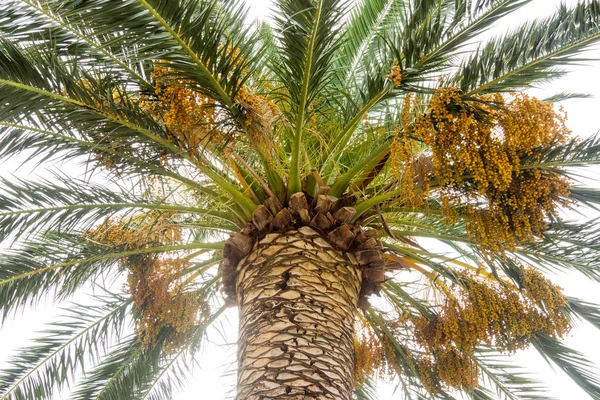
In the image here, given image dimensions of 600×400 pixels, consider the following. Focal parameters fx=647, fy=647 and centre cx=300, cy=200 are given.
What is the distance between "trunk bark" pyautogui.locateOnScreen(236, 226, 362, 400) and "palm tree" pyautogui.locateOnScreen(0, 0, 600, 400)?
0.02m

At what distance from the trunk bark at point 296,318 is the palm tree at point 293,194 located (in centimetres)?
2

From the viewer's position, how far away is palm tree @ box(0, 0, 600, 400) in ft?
13.4

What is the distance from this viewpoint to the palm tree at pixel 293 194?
4.07 m

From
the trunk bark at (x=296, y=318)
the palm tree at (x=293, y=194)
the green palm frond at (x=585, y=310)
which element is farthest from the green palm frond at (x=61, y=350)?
the green palm frond at (x=585, y=310)

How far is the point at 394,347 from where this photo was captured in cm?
612

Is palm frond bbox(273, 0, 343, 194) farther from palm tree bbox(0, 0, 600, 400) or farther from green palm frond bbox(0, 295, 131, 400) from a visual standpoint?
green palm frond bbox(0, 295, 131, 400)

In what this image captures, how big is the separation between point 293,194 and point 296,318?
1.01 m

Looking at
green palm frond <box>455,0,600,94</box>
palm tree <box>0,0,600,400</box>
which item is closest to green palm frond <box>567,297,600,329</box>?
palm tree <box>0,0,600,400</box>

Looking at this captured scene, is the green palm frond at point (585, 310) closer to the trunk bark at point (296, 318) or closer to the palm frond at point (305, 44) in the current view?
the trunk bark at point (296, 318)

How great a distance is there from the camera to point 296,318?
4.22 metres

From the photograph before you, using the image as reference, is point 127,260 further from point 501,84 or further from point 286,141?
point 501,84

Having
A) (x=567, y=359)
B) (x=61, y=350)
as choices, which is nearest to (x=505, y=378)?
(x=567, y=359)

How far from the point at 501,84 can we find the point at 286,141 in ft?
6.98

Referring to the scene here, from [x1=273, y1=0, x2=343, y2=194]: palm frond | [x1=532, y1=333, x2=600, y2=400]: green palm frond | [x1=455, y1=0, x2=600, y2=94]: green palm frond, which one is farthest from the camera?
[x1=532, y1=333, x2=600, y2=400]: green palm frond
